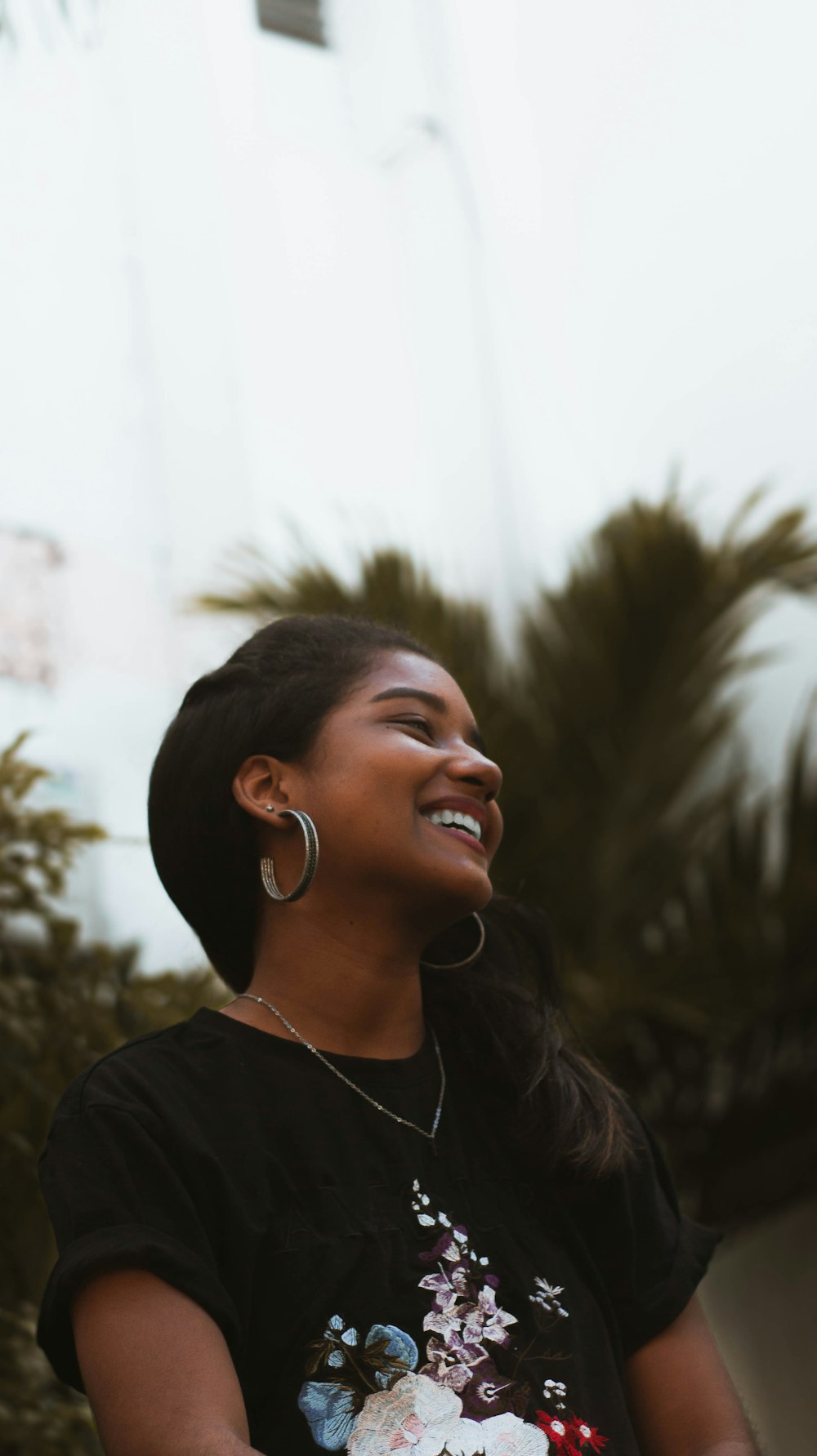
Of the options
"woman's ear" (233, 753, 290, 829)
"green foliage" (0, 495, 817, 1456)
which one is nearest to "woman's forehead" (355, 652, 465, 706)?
"woman's ear" (233, 753, 290, 829)

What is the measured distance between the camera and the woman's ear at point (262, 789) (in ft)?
5.51

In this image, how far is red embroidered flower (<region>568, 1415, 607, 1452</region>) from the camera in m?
1.37

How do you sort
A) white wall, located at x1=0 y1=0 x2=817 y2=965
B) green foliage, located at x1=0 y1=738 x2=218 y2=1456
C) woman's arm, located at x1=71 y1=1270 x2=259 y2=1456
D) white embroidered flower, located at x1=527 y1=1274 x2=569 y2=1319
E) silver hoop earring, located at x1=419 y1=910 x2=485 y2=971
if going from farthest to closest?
white wall, located at x1=0 y1=0 x2=817 y2=965 < green foliage, located at x1=0 y1=738 x2=218 y2=1456 < silver hoop earring, located at x1=419 y1=910 x2=485 y2=971 < white embroidered flower, located at x1=527 y1=1274 x2=569 y2=1319 < woman's arm, located at x1=71 y1=1270 x2=259 y2=1456

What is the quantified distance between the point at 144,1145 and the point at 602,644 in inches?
116

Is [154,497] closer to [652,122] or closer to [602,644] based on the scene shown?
[602,644]

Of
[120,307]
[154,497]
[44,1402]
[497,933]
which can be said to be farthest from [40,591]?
[497,933]

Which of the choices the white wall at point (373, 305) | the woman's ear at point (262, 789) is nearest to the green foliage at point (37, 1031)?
the white wall at point (373, 305)

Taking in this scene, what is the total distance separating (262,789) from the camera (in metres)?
1.71

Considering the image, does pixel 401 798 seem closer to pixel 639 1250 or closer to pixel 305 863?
pixel 305 863

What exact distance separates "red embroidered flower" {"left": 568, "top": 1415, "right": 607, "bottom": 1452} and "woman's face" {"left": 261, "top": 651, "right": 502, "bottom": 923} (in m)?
0.49

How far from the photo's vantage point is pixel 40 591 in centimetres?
379

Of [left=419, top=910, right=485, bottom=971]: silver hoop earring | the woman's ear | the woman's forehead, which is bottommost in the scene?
[left=419, top=910, right=485, bottom=971]: silver hoop earring

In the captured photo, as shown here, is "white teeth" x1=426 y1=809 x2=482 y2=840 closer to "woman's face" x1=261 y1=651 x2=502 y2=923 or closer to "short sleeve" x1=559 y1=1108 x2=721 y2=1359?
"woman's face" x1=261 y1=651 x2=502 y2=923

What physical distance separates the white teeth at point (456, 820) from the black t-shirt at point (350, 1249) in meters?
0.25
